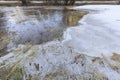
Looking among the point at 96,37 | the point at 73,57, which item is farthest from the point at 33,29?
the point at 73,57

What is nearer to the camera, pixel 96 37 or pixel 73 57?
pixel 73 57

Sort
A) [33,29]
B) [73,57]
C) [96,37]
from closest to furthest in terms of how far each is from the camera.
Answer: [73,57], [96,37], [33,29]

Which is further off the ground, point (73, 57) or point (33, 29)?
point (73, 57)

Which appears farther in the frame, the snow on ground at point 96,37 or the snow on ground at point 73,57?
the snow on ground at point 96,37

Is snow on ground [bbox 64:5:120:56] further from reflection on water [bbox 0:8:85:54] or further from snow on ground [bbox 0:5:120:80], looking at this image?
reflection on water [bbox 0:8:85:54]

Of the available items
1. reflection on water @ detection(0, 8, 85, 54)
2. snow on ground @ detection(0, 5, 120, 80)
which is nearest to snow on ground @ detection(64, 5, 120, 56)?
snow on ground @ detection(0, 5, 120, 80)

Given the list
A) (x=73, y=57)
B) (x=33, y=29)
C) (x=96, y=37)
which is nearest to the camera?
(x=73, y=57)

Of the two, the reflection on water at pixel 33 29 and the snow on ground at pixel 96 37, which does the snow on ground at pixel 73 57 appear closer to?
the snow on ground at pixel 96 37

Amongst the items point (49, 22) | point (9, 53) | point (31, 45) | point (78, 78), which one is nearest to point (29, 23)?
point (49, 22)

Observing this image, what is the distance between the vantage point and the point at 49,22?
330 inches

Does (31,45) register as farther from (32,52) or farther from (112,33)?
(112,33)

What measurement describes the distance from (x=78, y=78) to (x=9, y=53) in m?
1.91

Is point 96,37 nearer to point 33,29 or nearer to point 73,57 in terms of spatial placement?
point 73,57

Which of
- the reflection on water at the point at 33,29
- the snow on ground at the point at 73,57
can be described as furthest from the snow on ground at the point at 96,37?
the reflection on water at the point at 33,29
